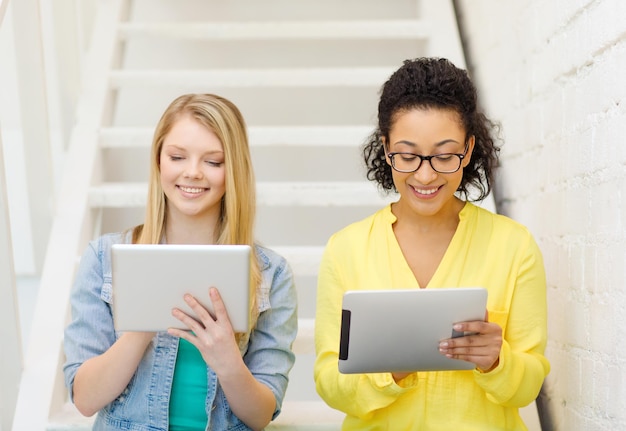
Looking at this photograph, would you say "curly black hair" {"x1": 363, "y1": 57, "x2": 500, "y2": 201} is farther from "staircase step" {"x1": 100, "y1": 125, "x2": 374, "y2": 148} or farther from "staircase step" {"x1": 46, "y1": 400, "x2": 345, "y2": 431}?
"staircase step" {"x1": 100, "y1": 125, "x2": 374, "y2": 148}

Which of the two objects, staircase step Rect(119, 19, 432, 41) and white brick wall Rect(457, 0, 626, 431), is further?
staircase step Rect(119, 19, 432, 41)

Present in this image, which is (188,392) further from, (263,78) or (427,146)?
(263,78)

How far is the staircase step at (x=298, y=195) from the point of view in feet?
8.39

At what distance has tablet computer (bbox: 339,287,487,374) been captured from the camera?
1402 mm

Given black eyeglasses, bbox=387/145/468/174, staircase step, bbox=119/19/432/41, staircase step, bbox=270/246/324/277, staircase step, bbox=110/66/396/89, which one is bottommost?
staircase step, bbox=270/246/324/277

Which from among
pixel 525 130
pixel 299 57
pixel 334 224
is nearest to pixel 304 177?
pixel 334 224

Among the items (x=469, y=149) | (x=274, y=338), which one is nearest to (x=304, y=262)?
(x=274, y=338)

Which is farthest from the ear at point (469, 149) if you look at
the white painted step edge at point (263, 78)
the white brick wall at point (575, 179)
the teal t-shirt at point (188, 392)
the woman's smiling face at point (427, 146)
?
the white painted step edge at point (263, 78)

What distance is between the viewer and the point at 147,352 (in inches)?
65.9

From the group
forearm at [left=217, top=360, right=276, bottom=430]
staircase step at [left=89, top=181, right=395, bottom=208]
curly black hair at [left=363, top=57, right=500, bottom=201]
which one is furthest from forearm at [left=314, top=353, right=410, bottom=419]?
staircase step at [left=89, top=181, right=395, bottom=208]

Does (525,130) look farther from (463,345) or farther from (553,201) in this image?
(463,345)

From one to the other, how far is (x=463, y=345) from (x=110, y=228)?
84.8 inches

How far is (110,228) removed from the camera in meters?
3.34

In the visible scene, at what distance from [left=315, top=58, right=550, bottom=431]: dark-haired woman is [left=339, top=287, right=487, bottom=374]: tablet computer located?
94mm
